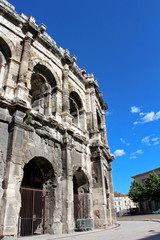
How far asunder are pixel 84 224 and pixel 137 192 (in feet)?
86.8

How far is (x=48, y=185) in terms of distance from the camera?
817cm

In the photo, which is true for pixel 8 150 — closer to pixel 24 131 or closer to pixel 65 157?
pixel 24 131

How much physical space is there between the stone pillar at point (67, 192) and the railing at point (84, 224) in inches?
38.0

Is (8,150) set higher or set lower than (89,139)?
lower

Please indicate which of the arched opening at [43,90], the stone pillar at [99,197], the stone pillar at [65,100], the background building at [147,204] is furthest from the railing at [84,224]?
the background building at [147,204]

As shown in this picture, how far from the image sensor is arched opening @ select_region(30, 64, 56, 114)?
9.90 meters

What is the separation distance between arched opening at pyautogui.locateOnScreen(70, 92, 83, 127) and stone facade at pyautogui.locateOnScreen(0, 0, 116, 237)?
0.06 m

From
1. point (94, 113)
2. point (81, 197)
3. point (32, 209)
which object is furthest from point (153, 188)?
point (32, 209)

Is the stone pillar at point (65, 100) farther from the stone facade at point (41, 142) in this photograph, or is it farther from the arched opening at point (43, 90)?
the arched opening at point (43, 90)

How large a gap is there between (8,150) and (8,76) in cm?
305

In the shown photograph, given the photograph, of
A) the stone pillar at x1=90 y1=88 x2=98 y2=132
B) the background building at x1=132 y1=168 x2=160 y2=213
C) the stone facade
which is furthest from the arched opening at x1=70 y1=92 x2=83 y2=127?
the background building at x1=132 y1=168 x2=160 y2=213

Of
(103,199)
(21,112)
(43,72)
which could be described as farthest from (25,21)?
(103,199)

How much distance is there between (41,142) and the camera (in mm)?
8016

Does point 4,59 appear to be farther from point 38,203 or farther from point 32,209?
point 32,209
